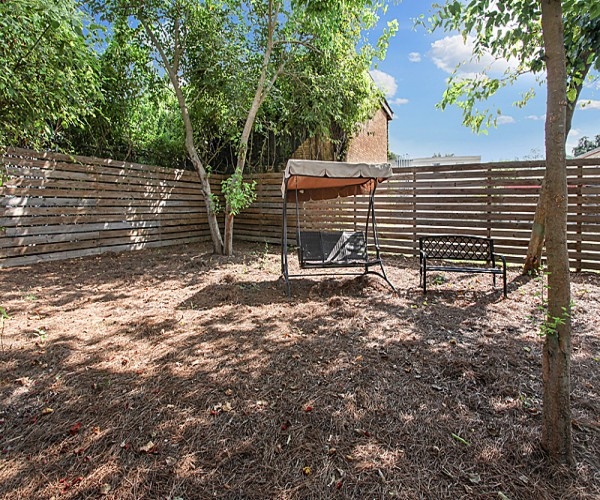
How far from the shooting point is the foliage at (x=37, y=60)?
3.49 metres

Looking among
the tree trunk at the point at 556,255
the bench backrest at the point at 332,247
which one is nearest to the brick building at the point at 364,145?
the bench backrest at the point at 332,247

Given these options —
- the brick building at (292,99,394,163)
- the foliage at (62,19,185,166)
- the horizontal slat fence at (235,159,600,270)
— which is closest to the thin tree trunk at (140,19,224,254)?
the foliage at (62,19,185,166)

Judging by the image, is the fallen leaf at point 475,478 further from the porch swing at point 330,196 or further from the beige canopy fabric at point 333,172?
the beige canopy fabric at point 333,172

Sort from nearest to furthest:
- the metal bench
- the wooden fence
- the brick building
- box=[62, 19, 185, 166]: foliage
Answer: the metal bench
the wooden fence
box=[62, 19, 185, 166]: foliage
the brick building

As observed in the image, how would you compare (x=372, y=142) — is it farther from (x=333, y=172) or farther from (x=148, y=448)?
(x=148, y=448)

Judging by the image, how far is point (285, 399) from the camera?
2148mm

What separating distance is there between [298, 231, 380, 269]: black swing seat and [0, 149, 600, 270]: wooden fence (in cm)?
221

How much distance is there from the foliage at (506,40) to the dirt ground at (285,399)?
6.92ft

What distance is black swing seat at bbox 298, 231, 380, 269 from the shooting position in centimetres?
468

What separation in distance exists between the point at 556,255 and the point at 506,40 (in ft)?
6.82

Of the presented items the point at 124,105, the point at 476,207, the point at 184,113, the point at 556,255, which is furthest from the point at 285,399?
the point at 124,105

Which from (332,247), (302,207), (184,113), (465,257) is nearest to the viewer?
(465,257)

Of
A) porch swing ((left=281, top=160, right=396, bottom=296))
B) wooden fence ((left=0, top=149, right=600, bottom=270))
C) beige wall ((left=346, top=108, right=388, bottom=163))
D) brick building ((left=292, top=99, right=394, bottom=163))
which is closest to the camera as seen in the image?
porch swing ((left=281, top=160, right=396, bottom=296))

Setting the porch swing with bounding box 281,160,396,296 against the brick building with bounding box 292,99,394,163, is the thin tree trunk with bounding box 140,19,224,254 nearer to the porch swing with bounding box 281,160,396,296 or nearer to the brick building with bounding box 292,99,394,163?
the porch swing with bounding box 281,160,396,296
